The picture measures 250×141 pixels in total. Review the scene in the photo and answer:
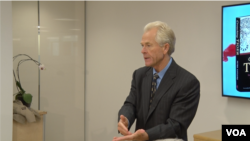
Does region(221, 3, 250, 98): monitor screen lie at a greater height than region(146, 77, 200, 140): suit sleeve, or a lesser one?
greater

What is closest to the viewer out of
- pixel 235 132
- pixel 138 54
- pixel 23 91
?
pixel 235 132

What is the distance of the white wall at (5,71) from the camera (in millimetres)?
3170

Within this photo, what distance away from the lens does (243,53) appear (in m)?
2.83

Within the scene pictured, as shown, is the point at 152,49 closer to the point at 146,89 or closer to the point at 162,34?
the point at 162,34

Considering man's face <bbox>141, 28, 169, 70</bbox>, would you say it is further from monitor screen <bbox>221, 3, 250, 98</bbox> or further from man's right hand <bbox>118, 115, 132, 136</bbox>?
monitor screen <bbox>221, 3, 250, 98</bbox>

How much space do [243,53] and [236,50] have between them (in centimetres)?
7

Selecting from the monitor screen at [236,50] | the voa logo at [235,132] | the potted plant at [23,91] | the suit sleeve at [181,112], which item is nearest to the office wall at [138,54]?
the monitor screen at [236,50]

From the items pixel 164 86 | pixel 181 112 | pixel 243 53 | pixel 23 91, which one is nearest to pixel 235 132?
pixel 181 112

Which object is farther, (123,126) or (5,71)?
(5,71)

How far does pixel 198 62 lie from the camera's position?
3.34 m

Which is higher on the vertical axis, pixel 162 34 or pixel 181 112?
pixel 162 34

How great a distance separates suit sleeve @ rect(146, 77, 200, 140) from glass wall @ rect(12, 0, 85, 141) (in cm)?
275

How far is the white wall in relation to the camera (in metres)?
3.17

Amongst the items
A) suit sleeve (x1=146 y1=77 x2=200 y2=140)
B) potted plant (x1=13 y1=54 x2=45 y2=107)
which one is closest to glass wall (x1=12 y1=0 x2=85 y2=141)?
potted plant (x1=13 y1=54 x2=45 y2=107)
